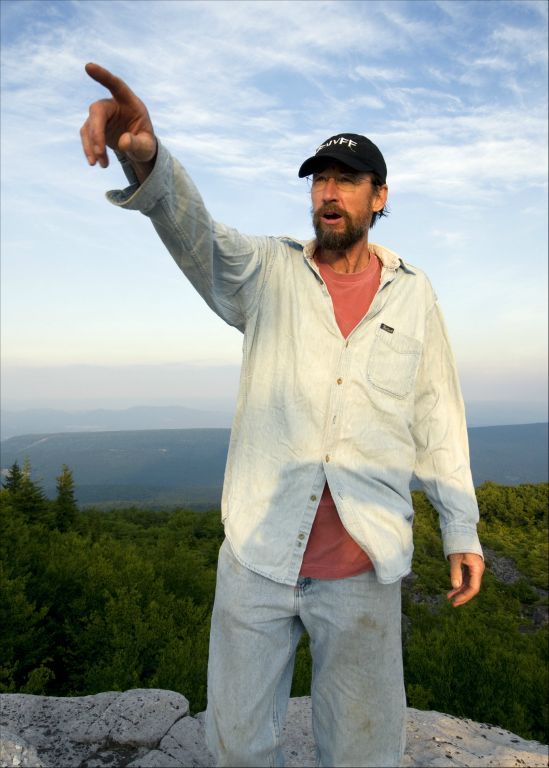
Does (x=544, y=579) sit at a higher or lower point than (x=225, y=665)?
lower

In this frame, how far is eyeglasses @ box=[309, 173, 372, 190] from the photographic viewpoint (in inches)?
109

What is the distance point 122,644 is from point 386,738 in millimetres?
11916

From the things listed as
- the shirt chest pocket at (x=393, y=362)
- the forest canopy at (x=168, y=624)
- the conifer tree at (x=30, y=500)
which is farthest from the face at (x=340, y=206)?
the conifer tree at (x=30, y=500)

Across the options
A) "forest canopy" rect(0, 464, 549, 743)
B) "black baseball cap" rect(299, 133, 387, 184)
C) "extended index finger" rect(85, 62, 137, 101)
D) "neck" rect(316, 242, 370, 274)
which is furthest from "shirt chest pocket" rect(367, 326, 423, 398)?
"forest canopy" rect(0, 464, 549, 743)

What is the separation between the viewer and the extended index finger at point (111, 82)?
71.7 inches

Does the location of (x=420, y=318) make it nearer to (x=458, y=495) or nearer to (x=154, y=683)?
(x=458, y=495)

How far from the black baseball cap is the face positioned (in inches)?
2.1

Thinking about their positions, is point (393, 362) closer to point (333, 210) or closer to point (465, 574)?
point (333, 210)

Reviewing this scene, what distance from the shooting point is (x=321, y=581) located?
2477 mm

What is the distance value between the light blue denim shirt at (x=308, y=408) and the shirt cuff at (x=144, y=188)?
0.75ft

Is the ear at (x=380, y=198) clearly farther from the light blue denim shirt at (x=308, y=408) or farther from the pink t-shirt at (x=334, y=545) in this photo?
the pink t-shirt at (x=334, y=545)

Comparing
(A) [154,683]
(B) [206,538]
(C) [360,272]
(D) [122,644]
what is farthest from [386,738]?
(B) [206,538]

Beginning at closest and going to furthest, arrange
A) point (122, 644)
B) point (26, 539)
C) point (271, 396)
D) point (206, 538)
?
point (271, 396), point (122, 644), point (26, 539), point (206, 538)

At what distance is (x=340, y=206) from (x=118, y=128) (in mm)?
1102
